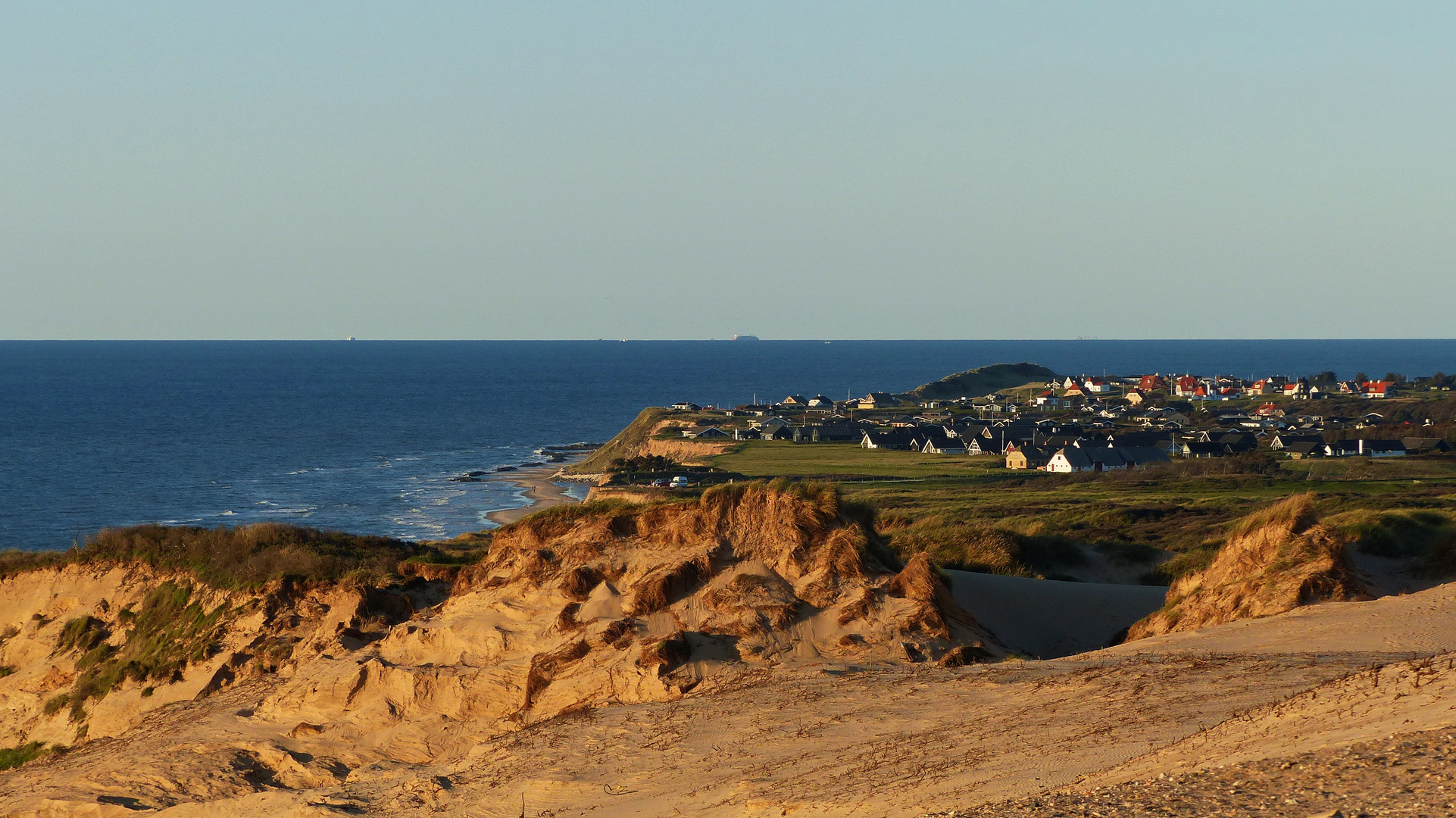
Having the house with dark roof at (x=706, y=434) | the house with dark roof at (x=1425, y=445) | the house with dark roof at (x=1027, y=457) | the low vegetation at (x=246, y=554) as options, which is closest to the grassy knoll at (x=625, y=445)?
the house with dark roof at (x=706, y=434)

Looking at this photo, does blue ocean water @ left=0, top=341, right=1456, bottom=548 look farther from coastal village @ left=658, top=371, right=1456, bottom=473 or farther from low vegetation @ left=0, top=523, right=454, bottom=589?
low vegetation @ left=0, top=523, right=454, bottom=589

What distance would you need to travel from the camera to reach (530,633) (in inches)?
842

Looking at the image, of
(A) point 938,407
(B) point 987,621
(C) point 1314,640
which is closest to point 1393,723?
(C) point 1314,640

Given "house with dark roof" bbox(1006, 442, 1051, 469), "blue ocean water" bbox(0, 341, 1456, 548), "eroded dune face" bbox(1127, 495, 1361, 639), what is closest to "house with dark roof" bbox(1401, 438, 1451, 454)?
"house with dark roof" bbox(1006, 442, 1051, 469)

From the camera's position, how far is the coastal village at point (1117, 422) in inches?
3844

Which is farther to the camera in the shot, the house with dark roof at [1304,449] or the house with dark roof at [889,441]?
the house with dark roof at [889,441]

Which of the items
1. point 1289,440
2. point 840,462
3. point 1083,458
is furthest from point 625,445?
point 1289,440

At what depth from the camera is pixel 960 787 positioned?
12.0m

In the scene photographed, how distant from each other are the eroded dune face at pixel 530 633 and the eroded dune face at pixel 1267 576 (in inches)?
156

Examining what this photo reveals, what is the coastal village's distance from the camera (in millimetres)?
97625

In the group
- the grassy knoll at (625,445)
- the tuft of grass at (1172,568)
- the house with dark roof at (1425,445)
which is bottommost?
the grassy knoll at (625,445)

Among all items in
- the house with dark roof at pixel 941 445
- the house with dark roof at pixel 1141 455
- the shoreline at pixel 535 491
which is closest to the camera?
the shoreline at pixel 535 491

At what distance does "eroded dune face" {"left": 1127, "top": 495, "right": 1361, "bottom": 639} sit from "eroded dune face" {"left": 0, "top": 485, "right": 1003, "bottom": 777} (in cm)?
397

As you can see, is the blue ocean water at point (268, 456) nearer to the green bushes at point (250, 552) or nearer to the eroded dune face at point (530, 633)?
the green bushes at point (250, 552)
